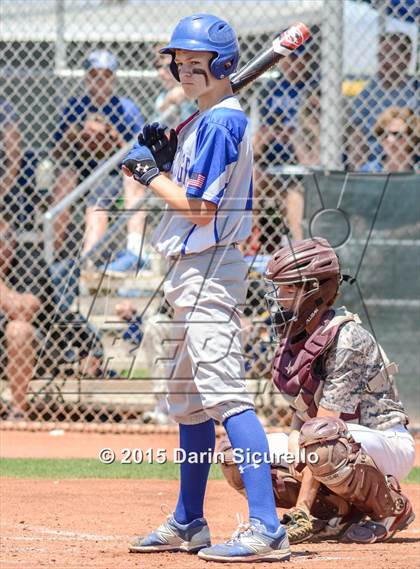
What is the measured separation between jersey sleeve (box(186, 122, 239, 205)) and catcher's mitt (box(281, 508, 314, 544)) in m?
1.36

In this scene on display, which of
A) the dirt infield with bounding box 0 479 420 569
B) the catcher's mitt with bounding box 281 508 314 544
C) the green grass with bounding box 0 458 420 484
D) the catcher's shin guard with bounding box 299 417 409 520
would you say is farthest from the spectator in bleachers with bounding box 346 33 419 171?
the catcher's mitt with bounding box 281 508 314 544

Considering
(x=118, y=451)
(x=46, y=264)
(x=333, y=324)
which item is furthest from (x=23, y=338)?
(x=333, y=324)

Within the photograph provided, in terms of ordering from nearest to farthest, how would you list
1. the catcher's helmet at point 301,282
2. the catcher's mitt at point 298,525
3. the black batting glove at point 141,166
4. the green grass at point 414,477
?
1. the black batting glove at point 141,166
2. the catcher's mitt at point 298,525
3. the catcher's helmet at point 301,282
4. the green grass at point 414,477

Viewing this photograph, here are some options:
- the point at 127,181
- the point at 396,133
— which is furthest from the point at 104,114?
the point at 396,133

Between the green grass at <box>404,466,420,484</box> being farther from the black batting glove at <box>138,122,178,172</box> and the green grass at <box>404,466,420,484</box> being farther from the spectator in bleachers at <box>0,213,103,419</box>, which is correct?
the black batting glove at <box>138,122,178,172</box>

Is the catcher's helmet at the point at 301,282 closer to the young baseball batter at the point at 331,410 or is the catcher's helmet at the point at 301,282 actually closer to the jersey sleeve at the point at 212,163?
the young baseball batter at the point at 331,410

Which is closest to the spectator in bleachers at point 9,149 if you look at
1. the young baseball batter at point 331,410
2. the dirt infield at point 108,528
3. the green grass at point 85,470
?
the green grass at point 85,470

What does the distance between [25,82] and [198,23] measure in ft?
17.6

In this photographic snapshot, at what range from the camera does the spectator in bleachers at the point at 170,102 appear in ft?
27.4

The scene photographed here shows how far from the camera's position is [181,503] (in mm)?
3959

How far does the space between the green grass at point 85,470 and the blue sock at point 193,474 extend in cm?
229

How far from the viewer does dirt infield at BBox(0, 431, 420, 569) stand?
3725mm

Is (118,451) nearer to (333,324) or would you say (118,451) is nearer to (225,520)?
(225,520)

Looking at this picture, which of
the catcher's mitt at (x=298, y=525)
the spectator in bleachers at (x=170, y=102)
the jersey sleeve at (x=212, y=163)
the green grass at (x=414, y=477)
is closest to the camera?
the jersey sleeve at (x=212, y=163)
